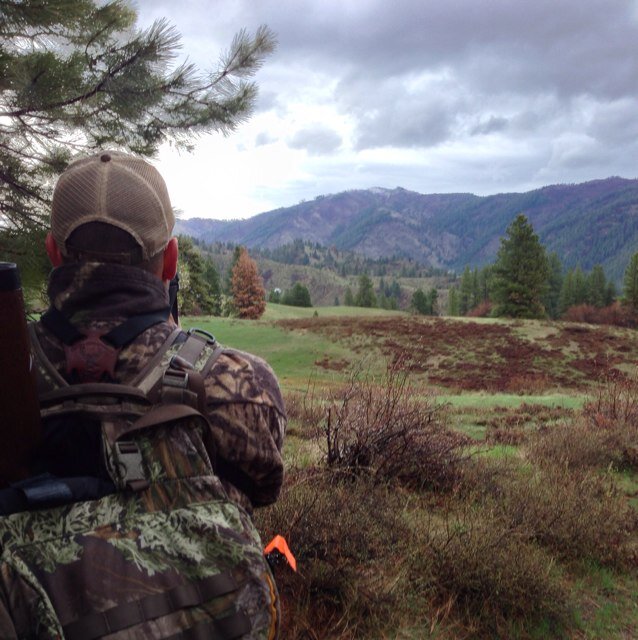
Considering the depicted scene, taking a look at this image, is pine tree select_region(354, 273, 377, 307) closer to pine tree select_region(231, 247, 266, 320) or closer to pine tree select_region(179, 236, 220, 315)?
pine tree select_region(179, 236, 220, 315)

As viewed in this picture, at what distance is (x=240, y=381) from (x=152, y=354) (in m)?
0.28

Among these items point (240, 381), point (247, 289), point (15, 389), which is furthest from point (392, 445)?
point (247, 289)

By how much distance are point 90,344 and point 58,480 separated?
0.41m

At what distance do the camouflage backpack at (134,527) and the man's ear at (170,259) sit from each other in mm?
358

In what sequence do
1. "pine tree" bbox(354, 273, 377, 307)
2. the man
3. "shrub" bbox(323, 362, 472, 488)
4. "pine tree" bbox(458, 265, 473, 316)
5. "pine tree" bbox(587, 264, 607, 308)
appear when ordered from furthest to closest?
"pine tree" bbox(354, 273, 377, 307), "pine tree" bbox(458, 265, 473, 316), "pine tree" bbox(587, 264, 607, 308), "shrub" bbox(323, 362, 472, 488), the man

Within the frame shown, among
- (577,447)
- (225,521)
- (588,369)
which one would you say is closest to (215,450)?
(225,521)

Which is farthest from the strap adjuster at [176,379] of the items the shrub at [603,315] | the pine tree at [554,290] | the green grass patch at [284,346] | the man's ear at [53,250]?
the pine tree at [554,290]

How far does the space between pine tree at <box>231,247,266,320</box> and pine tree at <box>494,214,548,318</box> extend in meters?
24.1

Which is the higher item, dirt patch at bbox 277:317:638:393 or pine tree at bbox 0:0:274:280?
pine tree at bbox 0:0:274:280

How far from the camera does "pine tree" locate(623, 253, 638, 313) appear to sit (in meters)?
53.0

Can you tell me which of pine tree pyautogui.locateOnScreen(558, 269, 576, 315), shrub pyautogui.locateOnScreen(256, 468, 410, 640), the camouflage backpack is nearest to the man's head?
the camouflage backpack

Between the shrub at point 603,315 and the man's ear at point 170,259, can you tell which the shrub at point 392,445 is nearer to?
the man's ear at point 170,259

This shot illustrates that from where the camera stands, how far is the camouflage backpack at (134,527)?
125 cm

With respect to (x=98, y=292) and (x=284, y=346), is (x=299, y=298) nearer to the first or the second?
(x=284, y=346)
